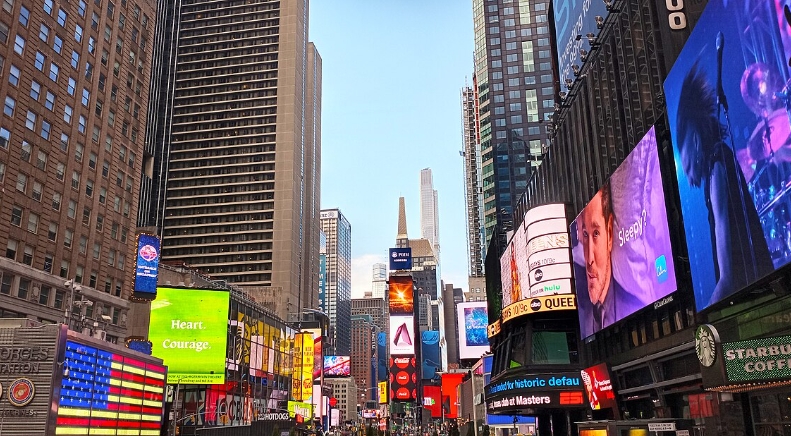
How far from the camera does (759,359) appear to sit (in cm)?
1970

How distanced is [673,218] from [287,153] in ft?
461

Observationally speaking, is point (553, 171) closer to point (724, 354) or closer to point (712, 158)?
point (712, 158)

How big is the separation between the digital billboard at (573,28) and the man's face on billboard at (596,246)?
13.3 m

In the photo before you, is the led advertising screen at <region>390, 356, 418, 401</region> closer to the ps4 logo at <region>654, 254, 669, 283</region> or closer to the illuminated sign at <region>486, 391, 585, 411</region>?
the illuminated sign at <region>486, 391, 585, 411</region>

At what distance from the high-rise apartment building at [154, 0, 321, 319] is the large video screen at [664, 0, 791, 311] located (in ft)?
440

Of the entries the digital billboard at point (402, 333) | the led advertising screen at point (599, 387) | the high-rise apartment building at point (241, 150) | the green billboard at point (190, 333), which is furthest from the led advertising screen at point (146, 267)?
the digital billboard at point (402, 333)

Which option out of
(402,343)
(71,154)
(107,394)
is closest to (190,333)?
(71,154)

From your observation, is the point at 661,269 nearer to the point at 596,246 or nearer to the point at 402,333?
the point at 596,246

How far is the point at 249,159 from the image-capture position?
16725 cm

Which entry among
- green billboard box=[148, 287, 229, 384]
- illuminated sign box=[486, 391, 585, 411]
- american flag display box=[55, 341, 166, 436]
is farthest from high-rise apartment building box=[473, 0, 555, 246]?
american flag display box=[55, 341, 166, 436]

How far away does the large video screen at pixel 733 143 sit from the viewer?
19.0m

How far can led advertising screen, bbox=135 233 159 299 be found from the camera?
53.5 metres

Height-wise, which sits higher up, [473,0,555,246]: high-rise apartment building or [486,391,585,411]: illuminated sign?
[473,0,555,246]: high-rise apartment building

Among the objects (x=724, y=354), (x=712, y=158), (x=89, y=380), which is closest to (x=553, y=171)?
(x=712, y=158)
